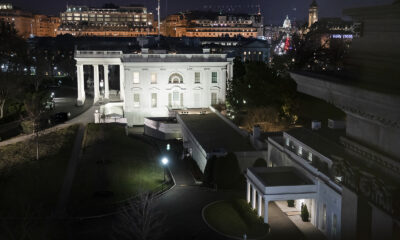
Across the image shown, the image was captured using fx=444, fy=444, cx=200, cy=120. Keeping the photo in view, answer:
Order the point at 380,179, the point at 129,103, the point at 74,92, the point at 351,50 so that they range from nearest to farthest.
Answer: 1. the point at 380,179
2. the point at 351,50
3. the point at 129,103
4. the point at 74,92

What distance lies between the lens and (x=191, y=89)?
2618 inches

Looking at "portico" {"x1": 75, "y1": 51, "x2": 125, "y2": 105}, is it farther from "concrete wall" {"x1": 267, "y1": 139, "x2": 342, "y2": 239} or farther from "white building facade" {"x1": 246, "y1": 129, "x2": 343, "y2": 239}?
"concrete wall" {"x1": 267, "y1": 139, "x2": 342, "y2": 239}

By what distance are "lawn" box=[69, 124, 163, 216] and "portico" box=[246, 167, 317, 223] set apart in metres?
8.09

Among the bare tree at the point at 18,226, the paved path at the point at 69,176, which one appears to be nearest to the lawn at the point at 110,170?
the paved path at the point at 69,176

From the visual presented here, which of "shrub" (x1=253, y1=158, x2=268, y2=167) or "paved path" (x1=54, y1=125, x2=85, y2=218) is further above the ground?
"shrub" (x1=253, y1=158, x2=268, y2=167)

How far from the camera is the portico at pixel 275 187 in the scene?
88.5ft

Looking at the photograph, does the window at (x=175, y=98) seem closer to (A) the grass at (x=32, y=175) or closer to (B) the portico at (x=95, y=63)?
(B) the portico at (x=95, y=63)

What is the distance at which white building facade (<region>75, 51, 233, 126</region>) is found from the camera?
65125 millimetres

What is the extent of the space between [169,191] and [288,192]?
1169cm

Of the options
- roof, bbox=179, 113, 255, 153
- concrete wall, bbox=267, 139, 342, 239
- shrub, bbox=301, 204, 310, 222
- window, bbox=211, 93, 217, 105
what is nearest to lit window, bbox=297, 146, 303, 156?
concrete wall, bbox=267, 139, 342, 239

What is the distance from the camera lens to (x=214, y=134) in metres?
47.3

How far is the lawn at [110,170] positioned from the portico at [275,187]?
26.5 ft

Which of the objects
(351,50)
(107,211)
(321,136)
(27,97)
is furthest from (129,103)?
(351,50)

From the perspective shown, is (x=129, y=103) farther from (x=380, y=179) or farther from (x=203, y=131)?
(x=380, y=179)
